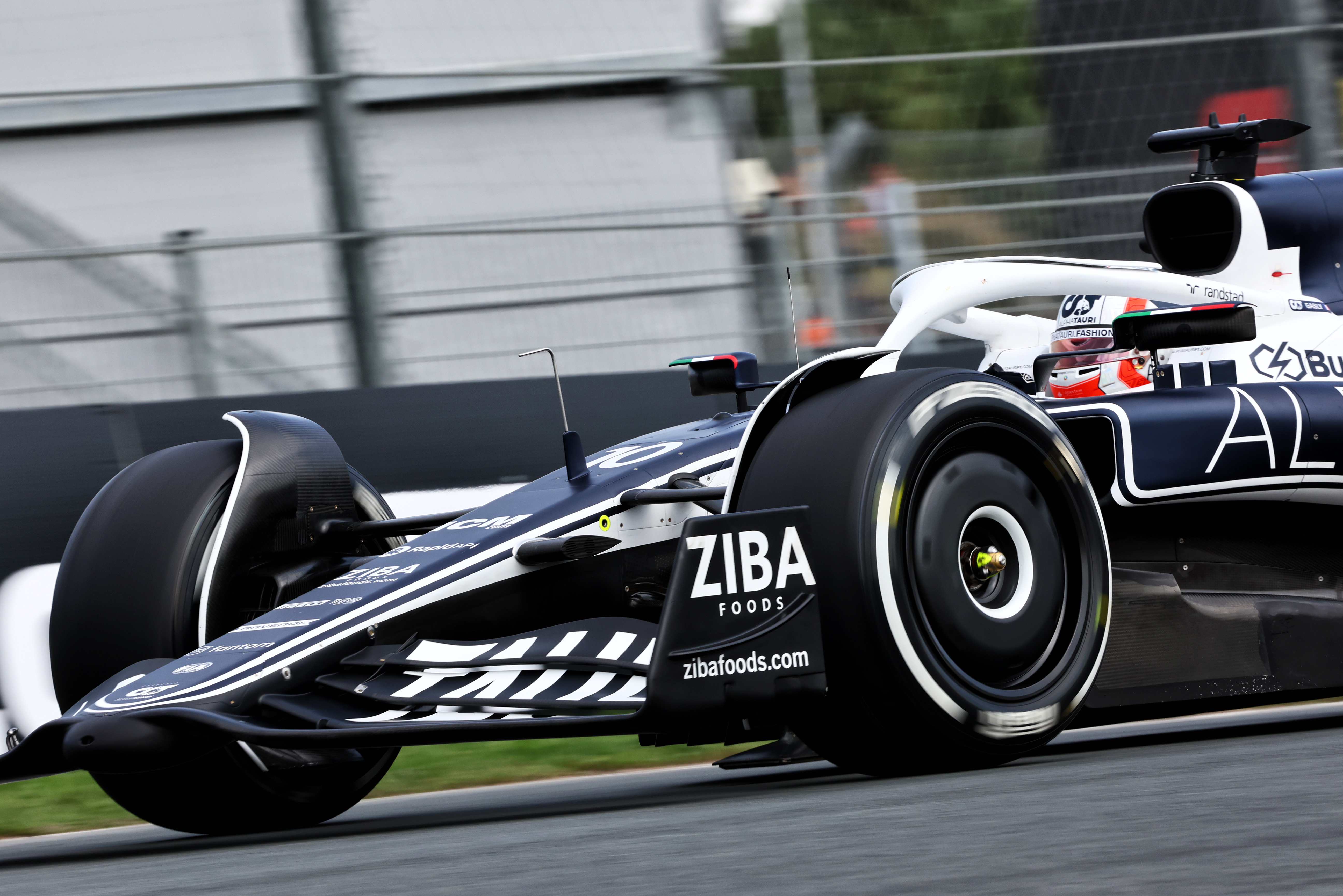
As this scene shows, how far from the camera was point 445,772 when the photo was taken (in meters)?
5.69

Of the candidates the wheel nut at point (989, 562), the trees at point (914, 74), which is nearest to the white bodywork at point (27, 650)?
the wheel nut at point (989, 562)

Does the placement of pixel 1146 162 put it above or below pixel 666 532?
above

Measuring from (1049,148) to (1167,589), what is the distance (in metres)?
4.67

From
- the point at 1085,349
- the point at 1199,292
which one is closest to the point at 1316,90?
the point at 1085,349

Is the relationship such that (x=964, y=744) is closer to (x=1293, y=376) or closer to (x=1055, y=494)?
(x=1055, y=494)

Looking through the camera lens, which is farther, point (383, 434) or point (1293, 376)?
point (383, 434)

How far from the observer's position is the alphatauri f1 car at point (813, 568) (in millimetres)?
3393

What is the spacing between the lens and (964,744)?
349 cm

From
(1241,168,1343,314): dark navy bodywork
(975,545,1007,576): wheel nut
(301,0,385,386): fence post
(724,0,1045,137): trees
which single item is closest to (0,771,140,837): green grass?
(301,0,385,386): fence post

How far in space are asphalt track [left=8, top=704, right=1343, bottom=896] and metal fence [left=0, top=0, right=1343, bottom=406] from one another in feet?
10.4

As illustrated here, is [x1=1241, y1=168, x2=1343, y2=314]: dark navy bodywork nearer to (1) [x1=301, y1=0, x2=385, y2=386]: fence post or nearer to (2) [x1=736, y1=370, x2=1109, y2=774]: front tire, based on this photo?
(2) [x1=736, y1=370, x2=1109, y2=774]: front tire

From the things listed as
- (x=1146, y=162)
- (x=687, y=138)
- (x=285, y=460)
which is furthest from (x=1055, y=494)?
(x=1146, y=162)

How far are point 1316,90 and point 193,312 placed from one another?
18.5 feet

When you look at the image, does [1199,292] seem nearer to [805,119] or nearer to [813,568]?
[813,568]
